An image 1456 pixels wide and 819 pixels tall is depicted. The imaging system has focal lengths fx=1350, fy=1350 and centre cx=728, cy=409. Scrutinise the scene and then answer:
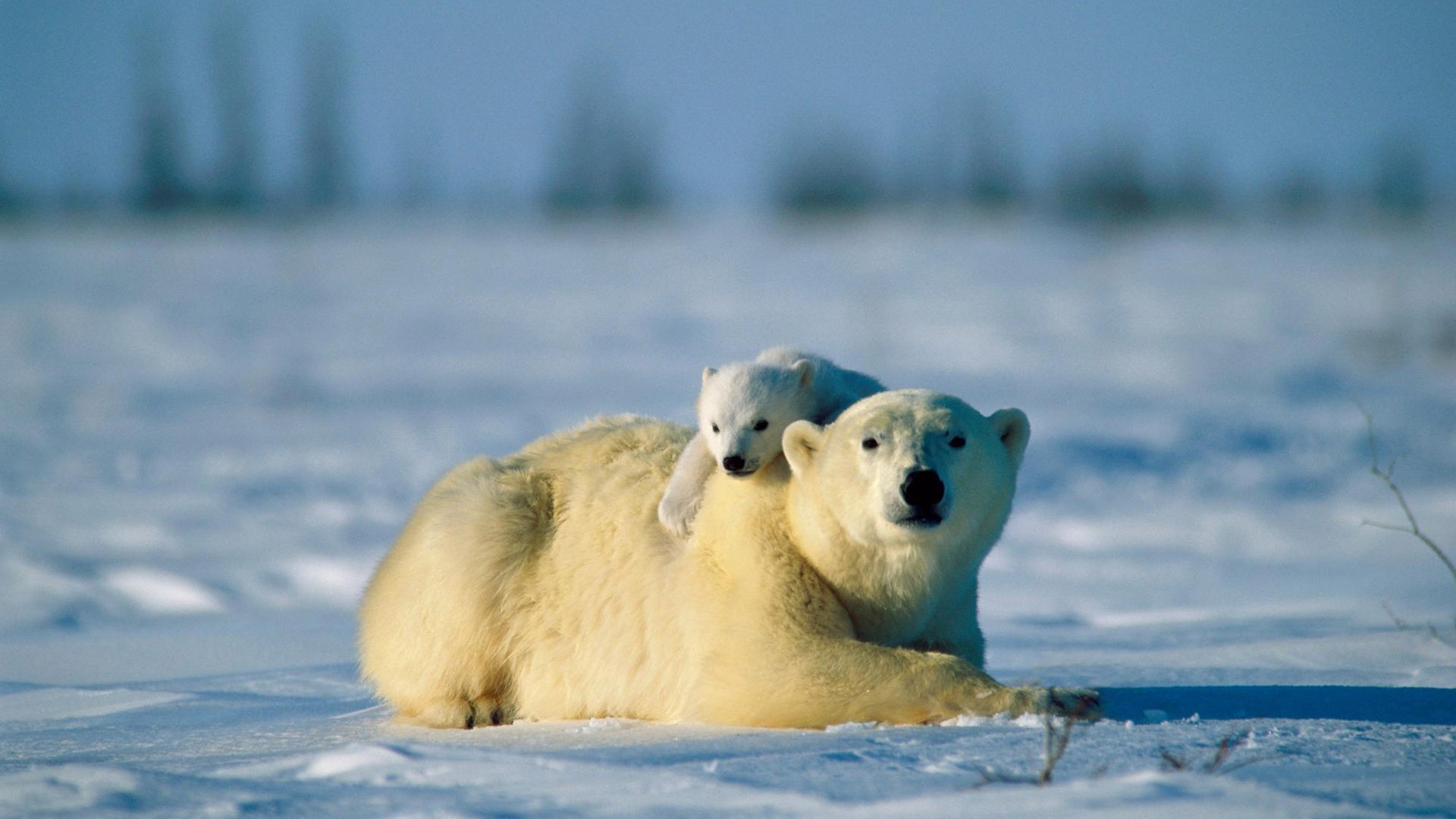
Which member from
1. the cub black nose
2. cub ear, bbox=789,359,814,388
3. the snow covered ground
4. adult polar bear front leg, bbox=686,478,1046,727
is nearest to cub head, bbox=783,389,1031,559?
the cub black nose

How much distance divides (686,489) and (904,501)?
2.85 ft

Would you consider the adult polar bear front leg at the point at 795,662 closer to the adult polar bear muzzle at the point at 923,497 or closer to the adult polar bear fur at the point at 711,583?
the adult polar bear fur at the point at 711,583

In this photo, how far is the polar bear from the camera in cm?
334

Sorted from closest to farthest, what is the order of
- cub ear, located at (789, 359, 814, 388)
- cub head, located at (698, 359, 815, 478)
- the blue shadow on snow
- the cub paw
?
1. the blue shadow on snow
2. cub head, located at (698, 359, 815, 478)
3. the cub paw
4. cub ear, located at (789, 359, 814, 388)

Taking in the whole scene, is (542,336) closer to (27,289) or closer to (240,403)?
(240,403)

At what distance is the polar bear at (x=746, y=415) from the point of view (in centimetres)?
334

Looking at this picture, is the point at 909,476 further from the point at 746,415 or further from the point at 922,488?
the point at 746,415

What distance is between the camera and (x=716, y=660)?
10.2ft

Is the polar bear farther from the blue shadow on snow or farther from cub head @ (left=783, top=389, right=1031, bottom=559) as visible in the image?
the blue shadow on snow

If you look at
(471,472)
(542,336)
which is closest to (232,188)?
(542,336)

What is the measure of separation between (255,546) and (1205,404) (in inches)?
333

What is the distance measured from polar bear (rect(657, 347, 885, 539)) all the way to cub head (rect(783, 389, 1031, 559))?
25cm

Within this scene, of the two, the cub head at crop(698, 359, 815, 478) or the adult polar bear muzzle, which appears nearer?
the adult polar bear muzzle

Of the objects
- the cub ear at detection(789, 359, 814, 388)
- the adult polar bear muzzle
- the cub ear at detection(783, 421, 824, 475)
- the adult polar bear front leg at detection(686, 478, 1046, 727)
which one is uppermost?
the cub ear at detection(789, 359, 814, 388)
